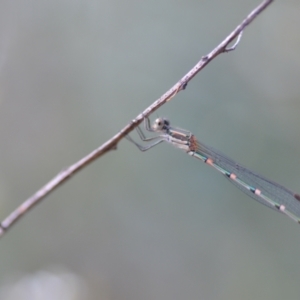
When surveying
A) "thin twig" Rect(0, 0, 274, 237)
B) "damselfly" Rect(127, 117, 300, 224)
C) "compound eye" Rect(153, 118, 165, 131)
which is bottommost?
"thin twig" Rect(0, 0, 274, 237)

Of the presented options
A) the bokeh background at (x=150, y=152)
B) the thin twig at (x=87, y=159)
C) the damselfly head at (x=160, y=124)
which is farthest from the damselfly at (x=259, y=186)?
the bokeh background at (x=150, y=152)

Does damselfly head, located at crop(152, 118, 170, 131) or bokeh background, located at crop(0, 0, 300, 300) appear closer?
damselfly head, located at crop(152, 118, 170, 131)

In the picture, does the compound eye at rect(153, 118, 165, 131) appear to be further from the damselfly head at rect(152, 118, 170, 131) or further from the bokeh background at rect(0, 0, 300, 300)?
the bokeh background at rect(0, 0, 300, 300)

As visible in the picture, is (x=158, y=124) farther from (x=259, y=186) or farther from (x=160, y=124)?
(x=259, y=186)

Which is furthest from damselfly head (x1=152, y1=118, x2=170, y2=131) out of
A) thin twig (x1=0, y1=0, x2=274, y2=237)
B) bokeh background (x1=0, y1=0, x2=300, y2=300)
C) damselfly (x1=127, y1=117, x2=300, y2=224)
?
bokeh background (x1=0, y1=0, x2=300, y2=300)

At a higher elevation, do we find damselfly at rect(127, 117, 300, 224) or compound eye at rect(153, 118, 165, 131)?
damselfly at rect(127, 117, 300, 224)

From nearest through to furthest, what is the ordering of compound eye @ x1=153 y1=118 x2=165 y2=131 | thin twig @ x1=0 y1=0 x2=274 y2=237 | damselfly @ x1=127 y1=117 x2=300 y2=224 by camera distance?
thin twig @ x1=0 y1=0 x2=274 y2=237, compound eye @ x1=153 y1=118 x2=165 y2=131, damselfly @ x1=127 y1=117 x2=300 y2=224

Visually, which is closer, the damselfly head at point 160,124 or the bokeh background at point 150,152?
the damselfly head at point 160,124

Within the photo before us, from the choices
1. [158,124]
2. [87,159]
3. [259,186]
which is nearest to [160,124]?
[158,124]

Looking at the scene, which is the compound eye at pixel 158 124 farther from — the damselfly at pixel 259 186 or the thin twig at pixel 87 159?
the thin twig at pixel 87 159
